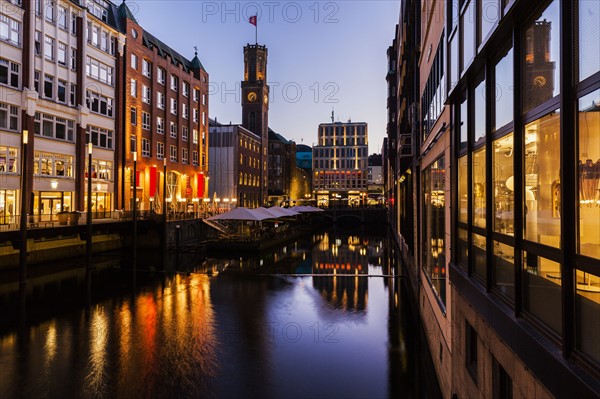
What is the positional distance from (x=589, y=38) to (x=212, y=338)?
15588 millimetres

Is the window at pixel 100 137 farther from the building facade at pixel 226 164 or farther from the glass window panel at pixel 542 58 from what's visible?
the glass window panel at pixel 542 58

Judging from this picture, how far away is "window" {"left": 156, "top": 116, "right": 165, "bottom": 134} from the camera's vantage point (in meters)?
56.2

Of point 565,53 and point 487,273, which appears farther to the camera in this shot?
point 487,273

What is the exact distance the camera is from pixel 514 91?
5.60m

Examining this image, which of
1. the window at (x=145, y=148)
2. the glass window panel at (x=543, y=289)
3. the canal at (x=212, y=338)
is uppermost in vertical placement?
the window at (x=145, y=148)

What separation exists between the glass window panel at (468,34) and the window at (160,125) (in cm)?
5255

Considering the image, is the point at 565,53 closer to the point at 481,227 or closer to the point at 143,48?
the point at 481,227

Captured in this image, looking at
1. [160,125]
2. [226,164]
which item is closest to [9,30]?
[160,125]

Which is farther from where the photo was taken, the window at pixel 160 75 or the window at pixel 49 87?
the window at pixel 160 75

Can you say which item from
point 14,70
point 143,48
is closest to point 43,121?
point 14,70

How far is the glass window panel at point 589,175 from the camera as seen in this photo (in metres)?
3.69

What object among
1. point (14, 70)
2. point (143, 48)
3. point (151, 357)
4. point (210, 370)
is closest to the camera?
point (210, 370)

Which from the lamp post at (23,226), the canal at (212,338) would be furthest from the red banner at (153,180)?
the lamp post at (23,226)

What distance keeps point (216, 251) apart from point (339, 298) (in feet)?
73.2
